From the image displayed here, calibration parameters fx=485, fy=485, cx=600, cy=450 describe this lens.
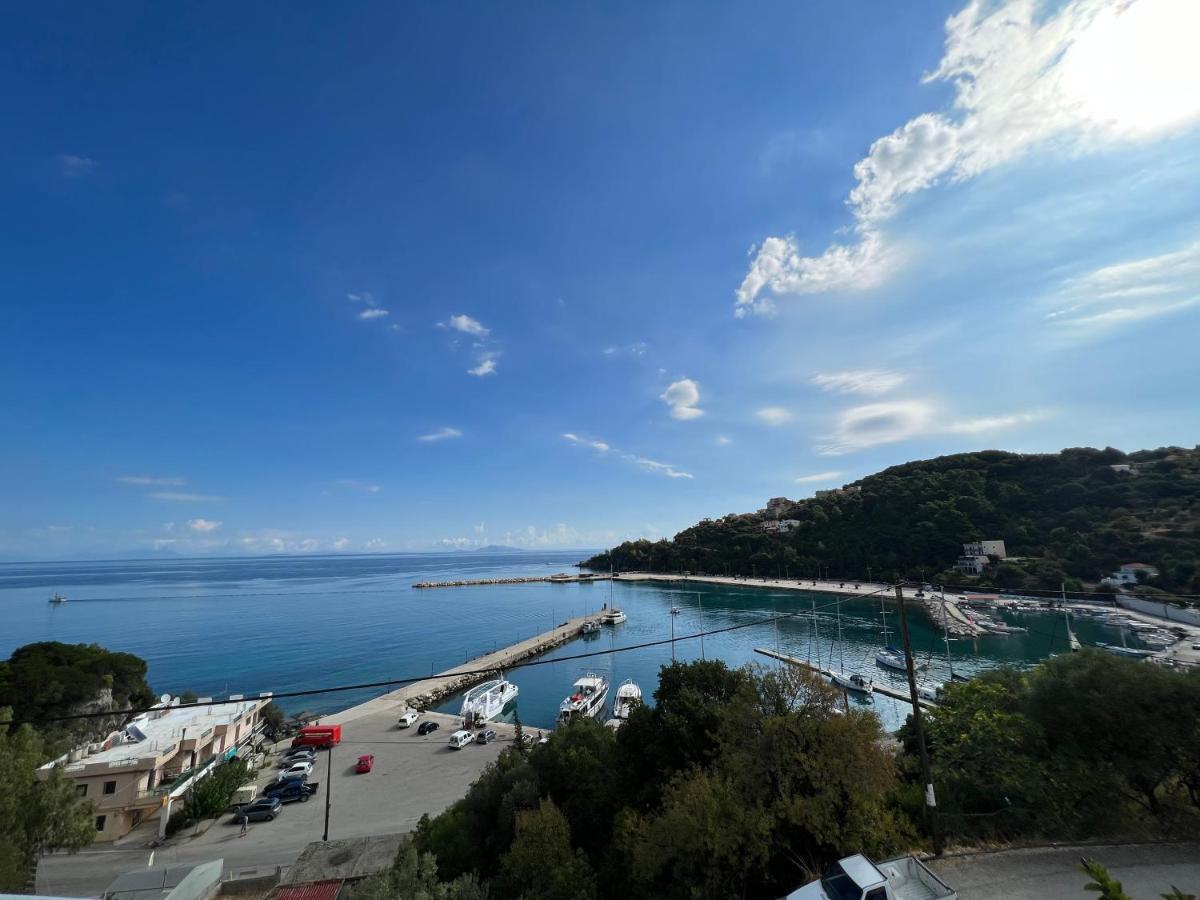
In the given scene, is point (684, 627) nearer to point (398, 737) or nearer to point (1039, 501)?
point (398, 737)

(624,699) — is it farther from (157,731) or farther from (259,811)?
(157,731)

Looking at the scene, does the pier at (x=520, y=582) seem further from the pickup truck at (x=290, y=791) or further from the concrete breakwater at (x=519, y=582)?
the pickup truck at (x=290, y=791)

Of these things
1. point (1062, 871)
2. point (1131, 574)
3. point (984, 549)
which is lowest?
Result: point (1131, 574)

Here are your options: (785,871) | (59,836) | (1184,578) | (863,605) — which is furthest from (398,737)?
(1184,578)

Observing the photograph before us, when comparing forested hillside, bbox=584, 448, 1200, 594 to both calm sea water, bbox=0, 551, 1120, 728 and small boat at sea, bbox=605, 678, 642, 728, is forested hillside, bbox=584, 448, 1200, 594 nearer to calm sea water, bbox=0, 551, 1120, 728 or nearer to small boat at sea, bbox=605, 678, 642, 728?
calm sea water, bbox=0, 551, 1120, 728

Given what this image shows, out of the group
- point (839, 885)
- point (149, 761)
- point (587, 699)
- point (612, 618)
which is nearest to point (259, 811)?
point (149, 761)
